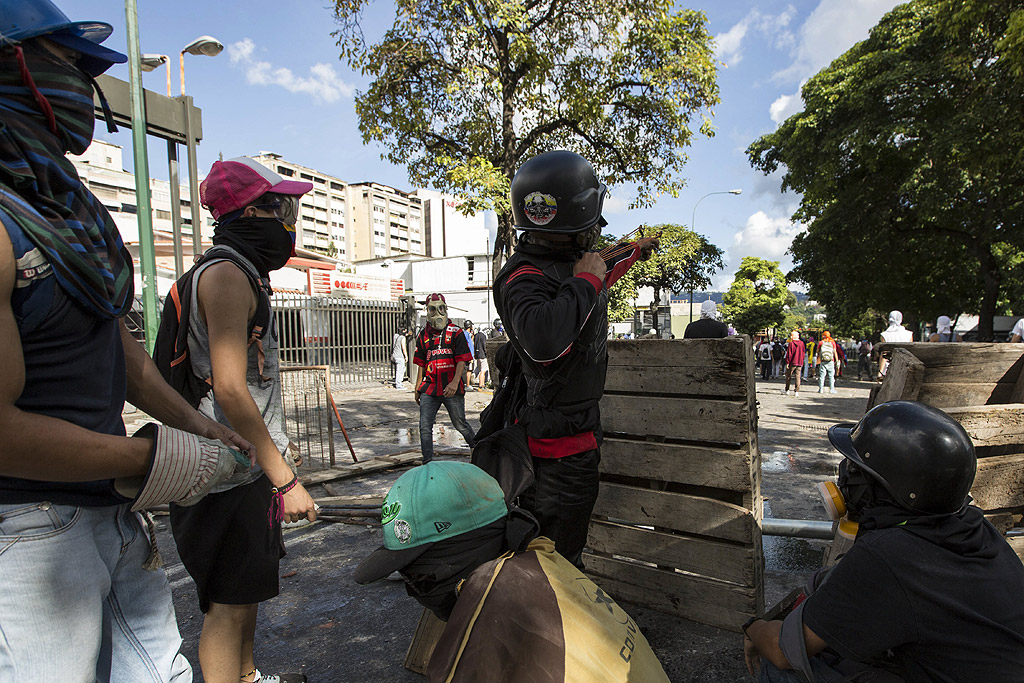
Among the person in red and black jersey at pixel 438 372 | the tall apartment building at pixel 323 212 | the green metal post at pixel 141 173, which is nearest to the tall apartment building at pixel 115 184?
the tall apartment building at pixel 323 212

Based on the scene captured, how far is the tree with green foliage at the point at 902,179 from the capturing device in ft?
51.7

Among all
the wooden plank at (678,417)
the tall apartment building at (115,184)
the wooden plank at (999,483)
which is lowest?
the wooden plank at (999,483)

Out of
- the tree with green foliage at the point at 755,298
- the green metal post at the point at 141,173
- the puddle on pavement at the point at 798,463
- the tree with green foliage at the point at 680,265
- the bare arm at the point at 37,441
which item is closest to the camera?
the bare arm at the point at 37,441

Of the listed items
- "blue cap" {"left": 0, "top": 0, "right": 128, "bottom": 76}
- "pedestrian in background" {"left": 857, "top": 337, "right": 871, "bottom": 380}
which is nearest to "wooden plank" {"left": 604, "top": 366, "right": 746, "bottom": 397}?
"blue cap" {"left": 0, "top": 0, "right": 128, "bottom": 76}

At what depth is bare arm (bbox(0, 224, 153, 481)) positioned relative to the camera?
1.01 metres

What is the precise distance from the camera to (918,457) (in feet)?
4.66

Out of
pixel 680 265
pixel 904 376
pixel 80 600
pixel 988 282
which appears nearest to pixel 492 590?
pixel 80 600

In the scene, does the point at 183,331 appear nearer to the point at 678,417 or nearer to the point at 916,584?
the point at 678,417

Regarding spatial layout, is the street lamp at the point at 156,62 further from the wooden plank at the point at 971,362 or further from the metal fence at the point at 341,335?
the wooden plank at the point at 971,362

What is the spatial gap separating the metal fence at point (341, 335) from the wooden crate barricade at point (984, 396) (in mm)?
12984

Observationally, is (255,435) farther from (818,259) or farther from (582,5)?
(818,259)

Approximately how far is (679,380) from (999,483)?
4.85ft

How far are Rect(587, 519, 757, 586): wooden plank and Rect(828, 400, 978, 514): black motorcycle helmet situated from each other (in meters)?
1.23

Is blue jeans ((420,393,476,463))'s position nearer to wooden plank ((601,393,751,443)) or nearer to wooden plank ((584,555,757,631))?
wooden plank ((584,555,757,631))
